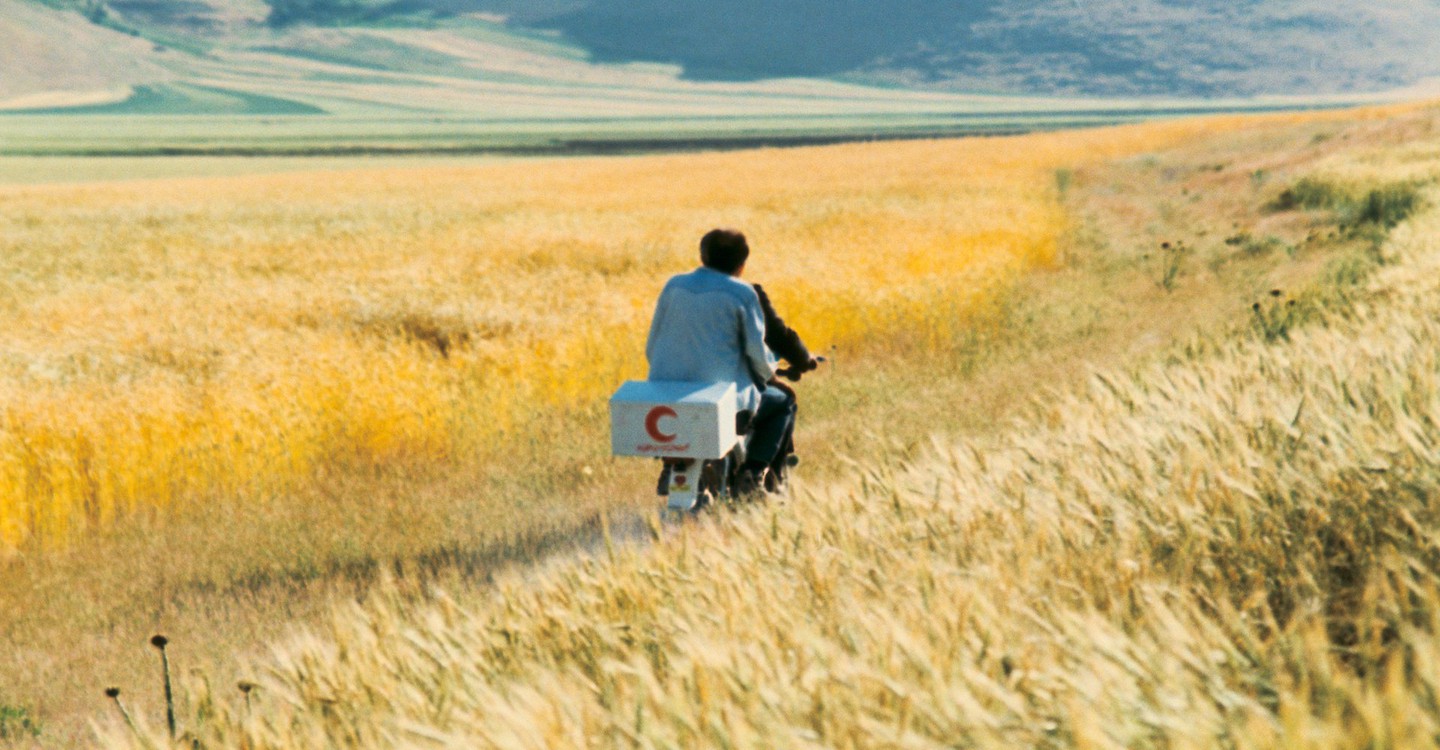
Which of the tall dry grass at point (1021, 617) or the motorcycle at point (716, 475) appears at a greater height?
the tall dry grass at point (1021, 617)

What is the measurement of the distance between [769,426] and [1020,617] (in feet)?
12.0

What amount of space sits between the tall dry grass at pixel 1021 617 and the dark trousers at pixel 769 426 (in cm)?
168

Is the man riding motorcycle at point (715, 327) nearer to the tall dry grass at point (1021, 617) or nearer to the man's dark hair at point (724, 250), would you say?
the man's dark hair at point (724, 250)

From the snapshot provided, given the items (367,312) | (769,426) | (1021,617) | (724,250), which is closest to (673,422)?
(724,250)

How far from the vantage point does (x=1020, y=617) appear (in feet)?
11.0

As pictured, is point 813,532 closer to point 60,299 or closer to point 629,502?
point 629,502

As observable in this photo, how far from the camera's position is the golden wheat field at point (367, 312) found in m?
8.84

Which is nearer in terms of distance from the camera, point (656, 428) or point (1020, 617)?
point (1020, 617)

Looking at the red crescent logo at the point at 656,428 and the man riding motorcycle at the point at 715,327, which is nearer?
the red crescent logo at the point at 656,428

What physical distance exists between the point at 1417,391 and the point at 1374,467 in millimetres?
1070

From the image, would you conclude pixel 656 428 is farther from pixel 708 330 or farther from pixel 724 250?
pixel 724 250

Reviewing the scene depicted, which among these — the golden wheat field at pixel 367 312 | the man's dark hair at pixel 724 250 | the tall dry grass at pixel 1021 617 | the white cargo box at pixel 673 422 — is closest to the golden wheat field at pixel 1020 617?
the tall dry grass at pixel 1021 617

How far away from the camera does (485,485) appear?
8812mm

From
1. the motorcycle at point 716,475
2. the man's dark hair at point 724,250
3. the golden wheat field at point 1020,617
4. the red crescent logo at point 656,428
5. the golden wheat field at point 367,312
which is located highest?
the man's dark hair at point 724,250
